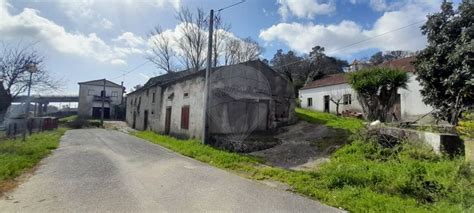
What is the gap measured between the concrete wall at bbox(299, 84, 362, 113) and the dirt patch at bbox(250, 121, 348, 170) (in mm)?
10773

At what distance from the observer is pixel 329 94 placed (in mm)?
28703

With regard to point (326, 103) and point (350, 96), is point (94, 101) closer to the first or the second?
point (326, 103)

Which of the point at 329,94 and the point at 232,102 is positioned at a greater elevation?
the point at 329,94

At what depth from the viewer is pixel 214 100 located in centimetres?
1487

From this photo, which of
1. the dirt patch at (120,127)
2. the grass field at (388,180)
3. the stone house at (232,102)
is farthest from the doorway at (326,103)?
the grass field at (388,180)

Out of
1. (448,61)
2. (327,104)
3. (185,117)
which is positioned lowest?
(185,117)

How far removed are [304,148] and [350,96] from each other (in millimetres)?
15956

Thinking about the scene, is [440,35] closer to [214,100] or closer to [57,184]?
[214,100]

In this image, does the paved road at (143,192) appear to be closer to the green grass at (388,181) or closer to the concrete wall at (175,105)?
the green grass at (388,181)

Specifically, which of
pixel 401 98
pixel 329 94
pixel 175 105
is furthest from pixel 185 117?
pixel 329 94

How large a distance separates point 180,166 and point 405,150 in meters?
6.78

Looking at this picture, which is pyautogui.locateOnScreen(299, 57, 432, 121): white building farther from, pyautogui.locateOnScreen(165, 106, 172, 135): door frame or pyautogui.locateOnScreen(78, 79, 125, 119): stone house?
pyautogui.locateOnScreen(78, 79, 125, 119): stone house

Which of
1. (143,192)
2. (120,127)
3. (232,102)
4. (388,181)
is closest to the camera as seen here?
(143,192)

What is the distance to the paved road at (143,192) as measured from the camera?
5105 mm
